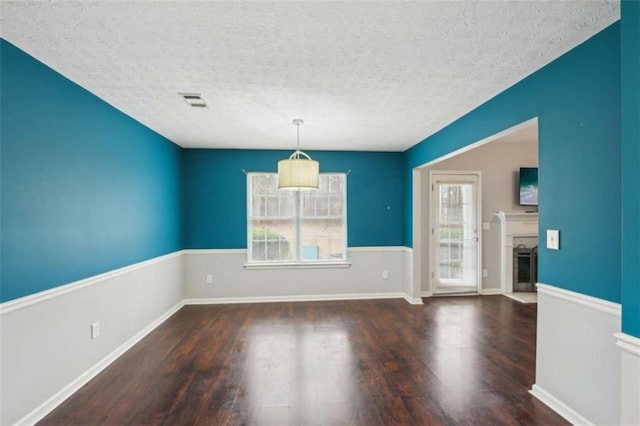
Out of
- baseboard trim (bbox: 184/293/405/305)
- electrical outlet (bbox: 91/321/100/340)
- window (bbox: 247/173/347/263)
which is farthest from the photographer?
window (bbox: 247/173/347/263)

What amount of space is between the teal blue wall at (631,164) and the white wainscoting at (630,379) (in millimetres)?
52

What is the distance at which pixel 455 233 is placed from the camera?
5.43 m

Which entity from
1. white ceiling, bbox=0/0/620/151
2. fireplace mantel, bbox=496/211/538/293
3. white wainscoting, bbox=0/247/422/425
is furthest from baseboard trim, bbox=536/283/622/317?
fireplace mantel, bbox=496/211/538/293

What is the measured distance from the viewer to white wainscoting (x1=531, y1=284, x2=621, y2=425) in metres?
1.82

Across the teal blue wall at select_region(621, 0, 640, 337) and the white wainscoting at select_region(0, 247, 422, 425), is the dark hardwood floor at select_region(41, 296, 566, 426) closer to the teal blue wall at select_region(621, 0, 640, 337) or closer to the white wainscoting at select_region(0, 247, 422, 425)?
the white wainscoting at select_region(0, 247, 422, 425)

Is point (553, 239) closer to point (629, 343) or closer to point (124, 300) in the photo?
point (629, 343)

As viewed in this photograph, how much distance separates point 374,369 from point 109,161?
325 cm

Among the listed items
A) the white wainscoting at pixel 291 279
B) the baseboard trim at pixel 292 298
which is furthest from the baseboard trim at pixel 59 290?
the baseboard trim at pixel 292 298

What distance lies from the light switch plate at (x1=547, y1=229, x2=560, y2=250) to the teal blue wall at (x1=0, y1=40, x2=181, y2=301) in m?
3.70

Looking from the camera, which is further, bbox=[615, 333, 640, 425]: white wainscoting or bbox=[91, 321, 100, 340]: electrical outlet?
bbox=[91, 321, 100, 340]: electrical outlet

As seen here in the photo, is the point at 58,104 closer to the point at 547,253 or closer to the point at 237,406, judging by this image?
the point at 237,406

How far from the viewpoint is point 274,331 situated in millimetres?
3711

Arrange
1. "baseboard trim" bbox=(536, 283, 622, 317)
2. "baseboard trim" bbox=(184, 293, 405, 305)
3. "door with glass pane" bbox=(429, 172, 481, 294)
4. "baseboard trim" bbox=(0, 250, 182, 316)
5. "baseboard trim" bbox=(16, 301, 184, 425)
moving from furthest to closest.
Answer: "door with glass pane" bbox=(429, 172, 481, 294), "baseboard trim" bbox=(184, 293, 405, 305), "baseboard trim" bbox=(16, 301, 184, 425), "baseboard trim" bbox=(0, 250, 182, 316), "baseboard trim" bbox=(536, 283, 622, 317)

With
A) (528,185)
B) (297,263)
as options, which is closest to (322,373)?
(297,263)
